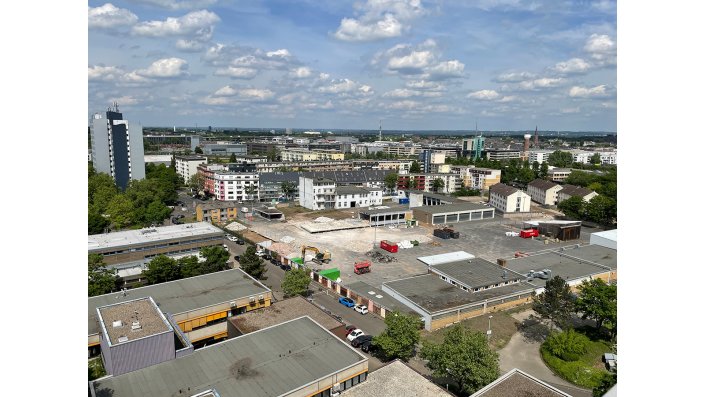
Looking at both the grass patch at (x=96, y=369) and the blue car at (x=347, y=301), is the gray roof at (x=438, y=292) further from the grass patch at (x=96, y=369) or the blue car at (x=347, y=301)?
the grass patch at (x=96, y=369)

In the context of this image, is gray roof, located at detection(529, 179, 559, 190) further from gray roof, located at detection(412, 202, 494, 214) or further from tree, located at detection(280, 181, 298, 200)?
tree, located at detection(280, 181, 298, 200)

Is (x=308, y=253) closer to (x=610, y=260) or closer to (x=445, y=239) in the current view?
(x=445, y=239)

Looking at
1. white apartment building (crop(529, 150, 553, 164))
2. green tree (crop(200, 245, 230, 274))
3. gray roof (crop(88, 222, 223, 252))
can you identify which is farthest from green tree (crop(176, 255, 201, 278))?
white apartment building (crop(529, 150, 553, 164))

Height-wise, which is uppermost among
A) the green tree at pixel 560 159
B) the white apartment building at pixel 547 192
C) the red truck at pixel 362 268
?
the green tree at pixel 560 159

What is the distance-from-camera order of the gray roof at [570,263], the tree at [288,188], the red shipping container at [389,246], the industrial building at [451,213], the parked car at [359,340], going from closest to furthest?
the parked car at [359,340], the gray roof at [570,263], the red shipping container at [389,246], the industrial building at [451,213], the tree at [288,188]

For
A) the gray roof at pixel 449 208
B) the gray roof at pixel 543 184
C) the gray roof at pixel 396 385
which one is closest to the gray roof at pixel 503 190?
the gray roof at pixel 449 208

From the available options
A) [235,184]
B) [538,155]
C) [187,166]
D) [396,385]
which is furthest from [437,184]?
[538,155]

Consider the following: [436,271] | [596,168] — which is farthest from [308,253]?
[596,168]

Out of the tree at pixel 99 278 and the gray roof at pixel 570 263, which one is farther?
the gray roof at pixel 570 263
